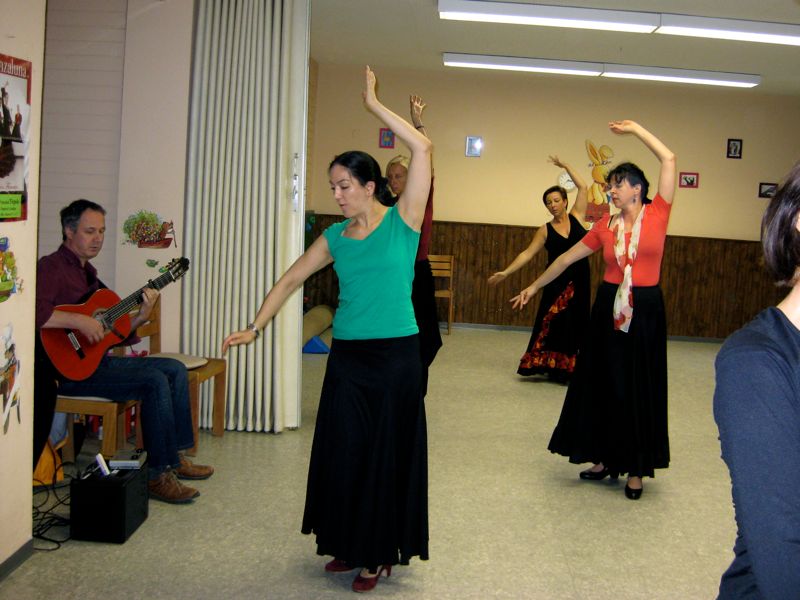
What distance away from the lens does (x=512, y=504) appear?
4.08 m

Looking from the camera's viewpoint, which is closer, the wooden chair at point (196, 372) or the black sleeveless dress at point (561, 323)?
the wooden chair at point (196, 372)

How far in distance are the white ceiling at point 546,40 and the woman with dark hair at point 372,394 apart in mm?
4606

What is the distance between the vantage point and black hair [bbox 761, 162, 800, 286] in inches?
42.4

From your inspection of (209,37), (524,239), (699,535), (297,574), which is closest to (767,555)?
(297,574)

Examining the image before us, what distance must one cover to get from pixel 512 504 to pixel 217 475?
4.88 ft

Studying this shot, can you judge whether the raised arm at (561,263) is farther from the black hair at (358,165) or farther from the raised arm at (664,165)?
the black hair at (358,165)

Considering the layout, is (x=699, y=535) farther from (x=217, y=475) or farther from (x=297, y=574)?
(x=217, y=475)

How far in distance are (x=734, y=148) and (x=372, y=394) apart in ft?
30.8

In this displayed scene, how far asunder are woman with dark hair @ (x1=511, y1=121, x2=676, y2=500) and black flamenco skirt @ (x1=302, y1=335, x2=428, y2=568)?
5.07 feet

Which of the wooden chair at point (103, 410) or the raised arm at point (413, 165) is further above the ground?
the raised arm at point (413, 165)

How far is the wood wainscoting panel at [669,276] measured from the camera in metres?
10.7

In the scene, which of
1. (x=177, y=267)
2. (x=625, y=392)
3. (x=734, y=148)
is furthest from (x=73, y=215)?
(x=734, y=148)

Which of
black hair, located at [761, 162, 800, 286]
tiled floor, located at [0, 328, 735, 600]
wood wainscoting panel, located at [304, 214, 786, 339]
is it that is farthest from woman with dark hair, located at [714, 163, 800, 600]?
wood wainscoting panel, located at [304, 214, 786, 339]

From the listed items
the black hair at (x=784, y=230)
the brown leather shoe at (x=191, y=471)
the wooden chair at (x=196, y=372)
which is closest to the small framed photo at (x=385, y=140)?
the wooden chair at (x=196, y=372)
